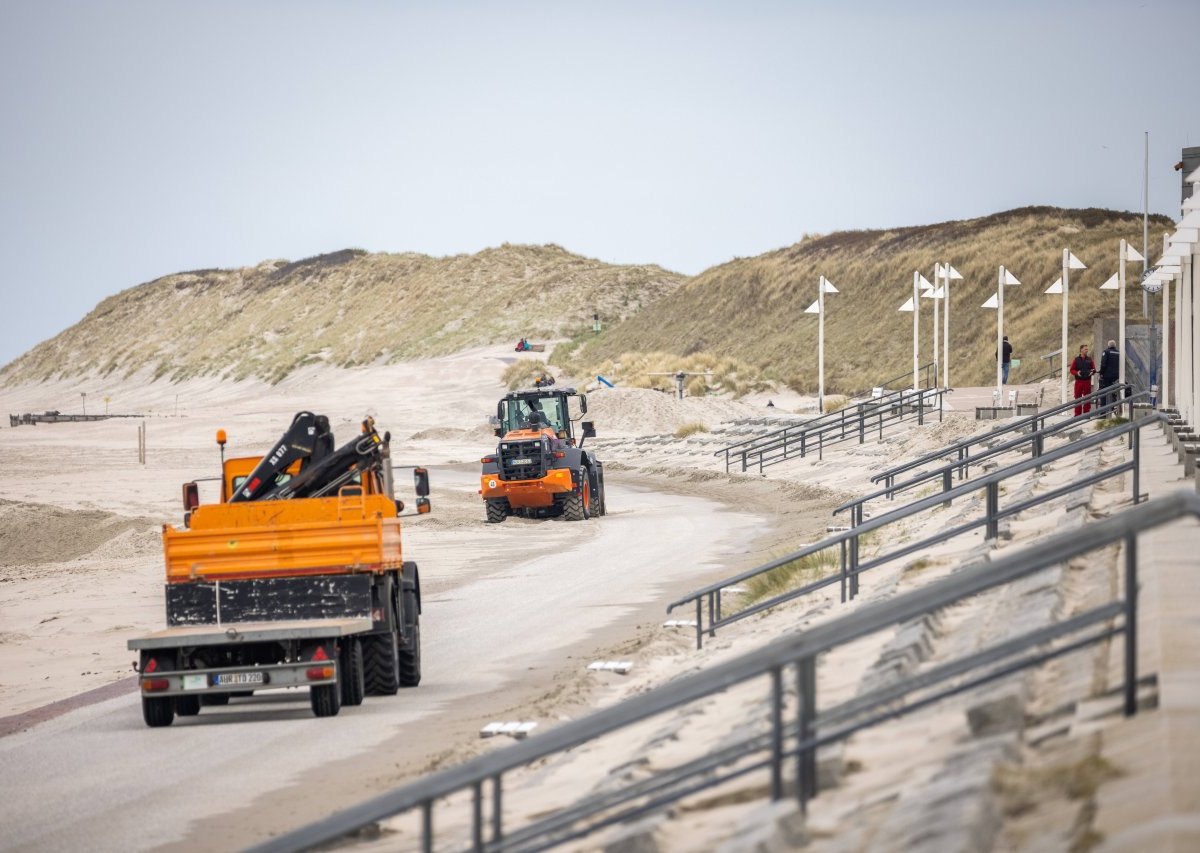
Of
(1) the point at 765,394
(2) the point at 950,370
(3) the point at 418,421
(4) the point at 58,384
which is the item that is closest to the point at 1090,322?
(2) the point at 950,370

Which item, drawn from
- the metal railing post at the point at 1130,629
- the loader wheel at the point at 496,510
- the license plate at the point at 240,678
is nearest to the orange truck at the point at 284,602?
the license plate at the point at 240,678

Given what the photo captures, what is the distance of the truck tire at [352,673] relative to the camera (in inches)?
550

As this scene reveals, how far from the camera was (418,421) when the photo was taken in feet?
249

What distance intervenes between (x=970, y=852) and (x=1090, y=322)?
65.5 metres

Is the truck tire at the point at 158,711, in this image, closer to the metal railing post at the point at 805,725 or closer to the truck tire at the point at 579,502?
the metal railing post at the point at 805,725

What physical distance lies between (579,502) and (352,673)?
18.8m

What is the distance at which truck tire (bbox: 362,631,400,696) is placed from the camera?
14375 millimetres

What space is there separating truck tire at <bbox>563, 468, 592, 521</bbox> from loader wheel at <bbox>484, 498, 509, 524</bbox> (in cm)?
121

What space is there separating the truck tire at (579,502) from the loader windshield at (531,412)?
3.57 feet

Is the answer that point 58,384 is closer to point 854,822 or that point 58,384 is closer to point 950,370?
point 950,370

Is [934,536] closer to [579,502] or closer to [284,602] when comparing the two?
[284,602]

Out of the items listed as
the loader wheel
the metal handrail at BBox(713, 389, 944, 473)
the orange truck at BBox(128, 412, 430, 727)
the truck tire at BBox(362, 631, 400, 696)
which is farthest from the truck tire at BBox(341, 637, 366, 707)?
the metal handrail at BBox(713, 389, 944, 473)

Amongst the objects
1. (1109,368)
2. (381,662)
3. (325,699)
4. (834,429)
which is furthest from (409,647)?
(834,429)

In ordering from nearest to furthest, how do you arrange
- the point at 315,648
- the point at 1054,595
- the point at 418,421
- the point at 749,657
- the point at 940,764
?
the point at 749,657, the point at 940,764, the point at 1054,595, the point at 315,648, the point at 418,421
